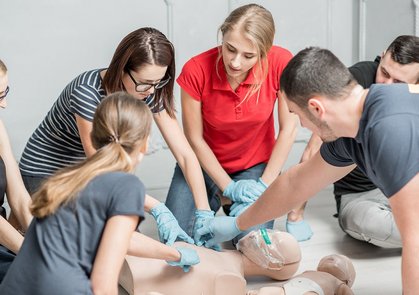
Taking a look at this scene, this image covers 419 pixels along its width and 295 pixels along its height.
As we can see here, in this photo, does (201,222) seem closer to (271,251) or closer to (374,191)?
(271,251)

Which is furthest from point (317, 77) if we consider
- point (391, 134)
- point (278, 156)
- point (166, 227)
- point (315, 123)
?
point (278, 156)

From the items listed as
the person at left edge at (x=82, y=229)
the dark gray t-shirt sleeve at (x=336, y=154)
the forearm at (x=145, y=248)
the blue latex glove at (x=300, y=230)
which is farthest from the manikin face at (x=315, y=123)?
the blue latex glove at (x=300, y=230)

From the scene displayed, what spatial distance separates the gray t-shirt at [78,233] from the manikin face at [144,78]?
69 centimetres

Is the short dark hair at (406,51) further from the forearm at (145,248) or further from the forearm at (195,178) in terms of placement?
the forearm at (145,248)

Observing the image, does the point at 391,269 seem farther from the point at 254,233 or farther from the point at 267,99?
the point at 267,99

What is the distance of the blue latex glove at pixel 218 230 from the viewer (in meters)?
2.29

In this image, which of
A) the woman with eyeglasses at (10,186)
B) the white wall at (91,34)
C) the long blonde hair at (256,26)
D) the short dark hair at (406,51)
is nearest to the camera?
the woman with eyeglasses at (10,186)

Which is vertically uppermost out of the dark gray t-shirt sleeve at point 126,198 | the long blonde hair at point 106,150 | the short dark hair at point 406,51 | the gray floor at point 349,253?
the long blonde hair at point 106,150

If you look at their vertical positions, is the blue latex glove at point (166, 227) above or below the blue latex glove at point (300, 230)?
above

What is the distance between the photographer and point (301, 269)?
98.3 inches

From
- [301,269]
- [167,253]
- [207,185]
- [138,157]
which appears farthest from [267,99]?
[138,157]

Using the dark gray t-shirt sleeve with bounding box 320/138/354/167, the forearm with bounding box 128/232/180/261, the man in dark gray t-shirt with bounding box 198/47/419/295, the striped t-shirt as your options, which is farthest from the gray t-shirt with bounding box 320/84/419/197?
the striped t-shirt

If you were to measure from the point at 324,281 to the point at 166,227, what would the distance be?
1.65ft

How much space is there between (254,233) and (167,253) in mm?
411
